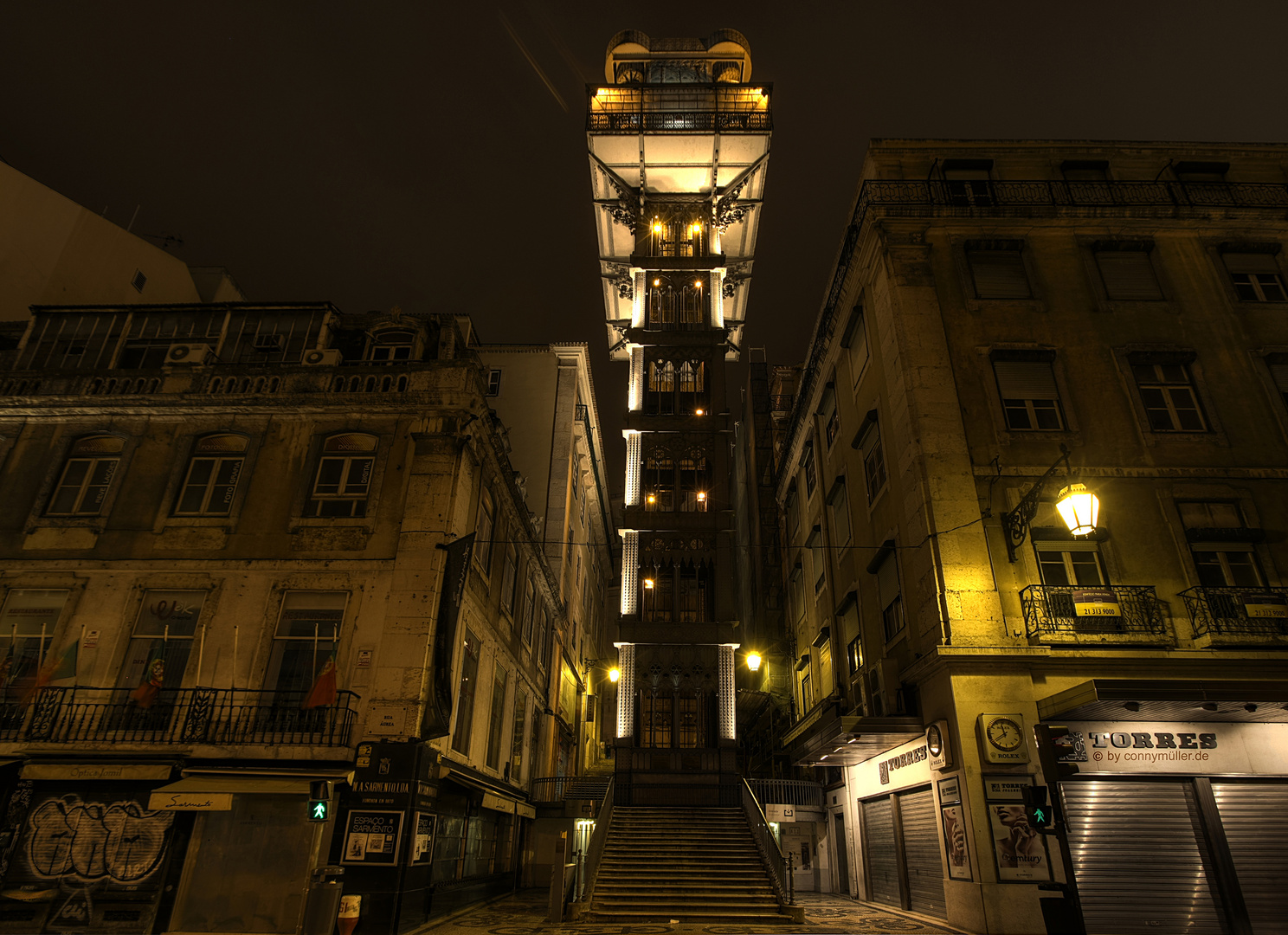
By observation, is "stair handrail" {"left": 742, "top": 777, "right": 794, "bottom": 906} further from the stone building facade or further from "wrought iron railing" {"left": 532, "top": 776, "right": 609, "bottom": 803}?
"wrought iron railing" {"left": 532, "top": 776, "right": 609, "bottom": 803}

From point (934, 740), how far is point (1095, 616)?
432cm

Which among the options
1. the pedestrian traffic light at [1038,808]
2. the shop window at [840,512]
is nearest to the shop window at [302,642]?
the pedestrian traffic light at [1038,808]

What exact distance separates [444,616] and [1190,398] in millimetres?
19560

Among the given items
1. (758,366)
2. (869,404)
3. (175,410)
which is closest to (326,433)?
(175,410)

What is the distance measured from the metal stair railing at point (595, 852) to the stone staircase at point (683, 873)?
195 mm

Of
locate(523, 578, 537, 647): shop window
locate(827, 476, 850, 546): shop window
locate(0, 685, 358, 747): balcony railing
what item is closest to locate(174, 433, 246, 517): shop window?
locate(0, 685, 358, 747): balcony railing

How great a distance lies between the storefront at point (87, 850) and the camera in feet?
44.1

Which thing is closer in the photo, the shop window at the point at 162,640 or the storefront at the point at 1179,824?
the storefront at the point at 1179,824

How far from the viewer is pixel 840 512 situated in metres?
26.2

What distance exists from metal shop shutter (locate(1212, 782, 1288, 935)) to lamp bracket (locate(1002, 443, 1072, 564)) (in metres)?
5.90

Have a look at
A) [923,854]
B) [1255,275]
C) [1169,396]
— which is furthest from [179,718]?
[1255,275]

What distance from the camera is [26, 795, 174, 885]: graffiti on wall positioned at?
13719 millimetres

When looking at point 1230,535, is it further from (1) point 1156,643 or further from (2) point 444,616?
(2) point 444,616

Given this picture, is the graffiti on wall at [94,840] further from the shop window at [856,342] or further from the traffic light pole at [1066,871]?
the shop window at [856,342]
